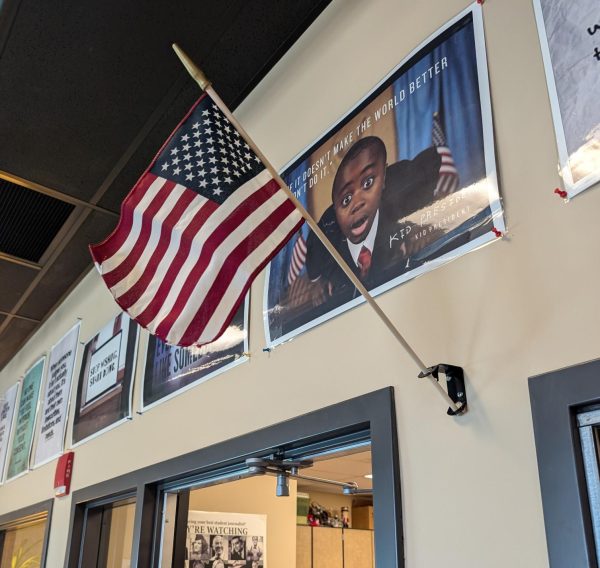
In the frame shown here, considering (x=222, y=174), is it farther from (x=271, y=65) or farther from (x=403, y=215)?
(x=271, y=65)

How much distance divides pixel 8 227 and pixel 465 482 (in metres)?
2.98

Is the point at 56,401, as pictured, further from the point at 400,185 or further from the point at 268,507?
the point at 400,185

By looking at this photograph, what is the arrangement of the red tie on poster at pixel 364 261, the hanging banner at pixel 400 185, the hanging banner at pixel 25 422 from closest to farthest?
the hanging banner at pixel 400 185 → the red tie on poster at pixel 364 261 → the hanging banner at pixel 25 422

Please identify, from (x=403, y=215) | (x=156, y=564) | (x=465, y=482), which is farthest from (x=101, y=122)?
(x=465, y=482)

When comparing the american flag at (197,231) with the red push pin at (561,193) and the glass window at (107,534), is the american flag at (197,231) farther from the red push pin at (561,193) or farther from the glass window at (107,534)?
the glass window at (107,534)

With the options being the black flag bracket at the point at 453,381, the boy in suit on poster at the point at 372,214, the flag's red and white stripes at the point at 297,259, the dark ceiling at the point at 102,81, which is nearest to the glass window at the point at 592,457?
the black flag bracket at the point at 453,381

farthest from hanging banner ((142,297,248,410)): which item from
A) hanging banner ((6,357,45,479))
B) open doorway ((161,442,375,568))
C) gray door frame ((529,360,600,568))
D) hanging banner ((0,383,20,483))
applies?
hanging banner ((0,383,20,483))

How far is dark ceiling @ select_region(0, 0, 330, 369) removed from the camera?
7.07 feet

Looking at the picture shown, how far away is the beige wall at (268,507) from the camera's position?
3.34 metres

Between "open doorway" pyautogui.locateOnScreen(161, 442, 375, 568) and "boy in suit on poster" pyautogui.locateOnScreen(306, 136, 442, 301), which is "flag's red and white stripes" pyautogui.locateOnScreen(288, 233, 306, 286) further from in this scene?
"open doorway" pyautogui.locateOnScreen(161, 442, 375, 568)

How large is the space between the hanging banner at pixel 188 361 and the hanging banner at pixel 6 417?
277cm

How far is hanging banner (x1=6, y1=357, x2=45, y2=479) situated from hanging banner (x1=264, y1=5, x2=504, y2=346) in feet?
10.4

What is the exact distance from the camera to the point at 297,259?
78.2 inches

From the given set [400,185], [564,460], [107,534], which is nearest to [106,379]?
[107,534]
